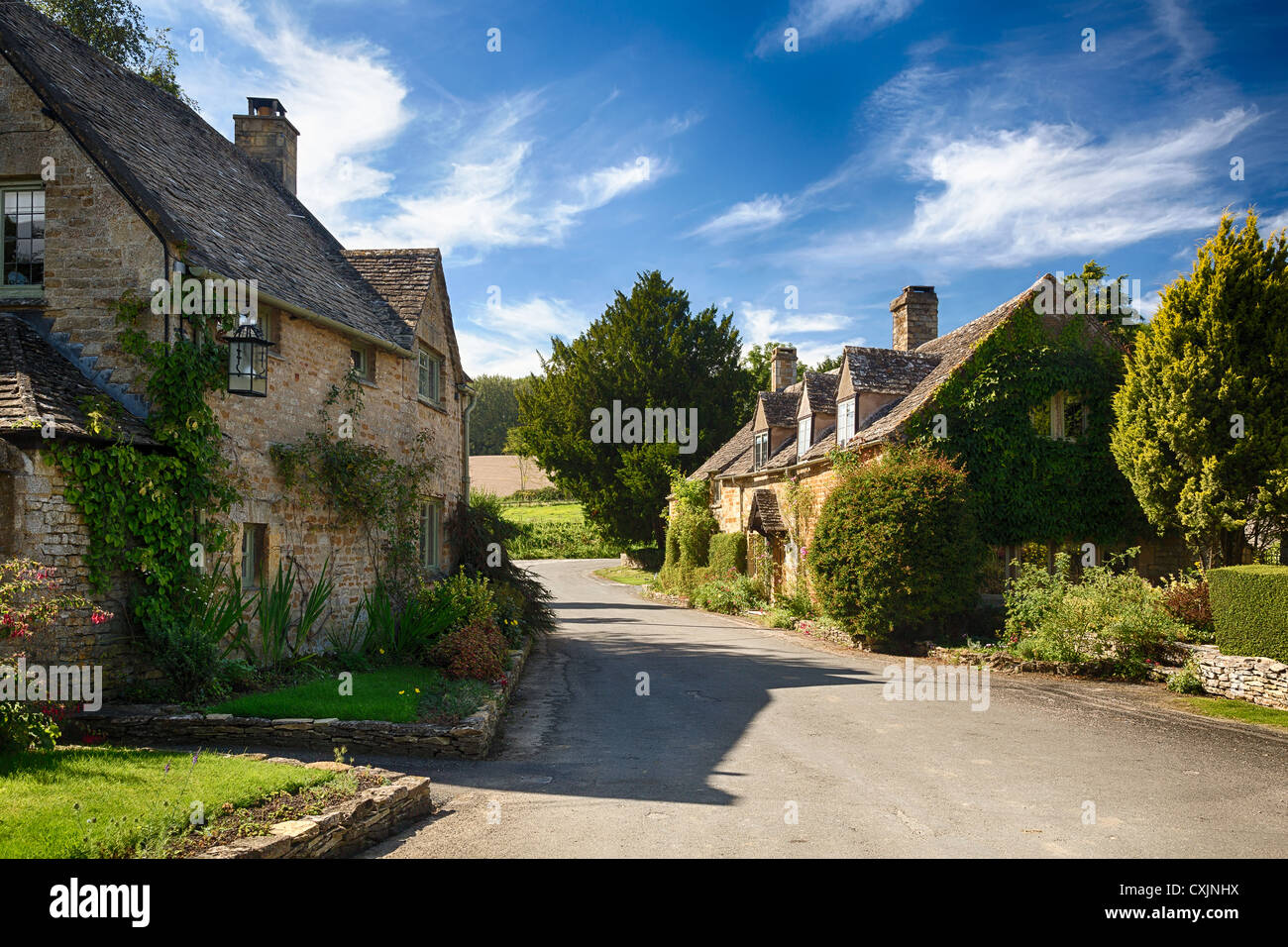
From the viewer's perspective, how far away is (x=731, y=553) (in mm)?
28219

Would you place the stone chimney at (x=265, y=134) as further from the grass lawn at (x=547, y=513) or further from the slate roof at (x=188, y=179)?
the grass lawn at (x=547, y=513)

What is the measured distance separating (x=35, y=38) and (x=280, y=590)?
868 cm

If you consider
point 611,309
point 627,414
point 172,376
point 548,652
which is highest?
point 611,309

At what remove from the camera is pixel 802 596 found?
23.3 metres

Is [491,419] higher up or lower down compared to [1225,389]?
higher up

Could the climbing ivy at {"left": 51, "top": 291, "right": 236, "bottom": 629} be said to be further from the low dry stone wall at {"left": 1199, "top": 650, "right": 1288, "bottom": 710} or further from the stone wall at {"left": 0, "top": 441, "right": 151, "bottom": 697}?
the low dry stone wall at {"left": 1199, "top": 650, "right": 1288, "bottom": 710}

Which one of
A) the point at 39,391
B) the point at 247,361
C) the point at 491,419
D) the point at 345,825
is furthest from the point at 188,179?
the point at 491,419

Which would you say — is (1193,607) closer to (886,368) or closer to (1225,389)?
(1225,389)

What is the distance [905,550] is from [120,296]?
566 inches

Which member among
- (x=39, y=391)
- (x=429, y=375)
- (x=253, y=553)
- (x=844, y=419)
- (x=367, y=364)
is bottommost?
(x=253, y=553)

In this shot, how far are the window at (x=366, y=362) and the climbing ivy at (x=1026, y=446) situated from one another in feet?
39.3
